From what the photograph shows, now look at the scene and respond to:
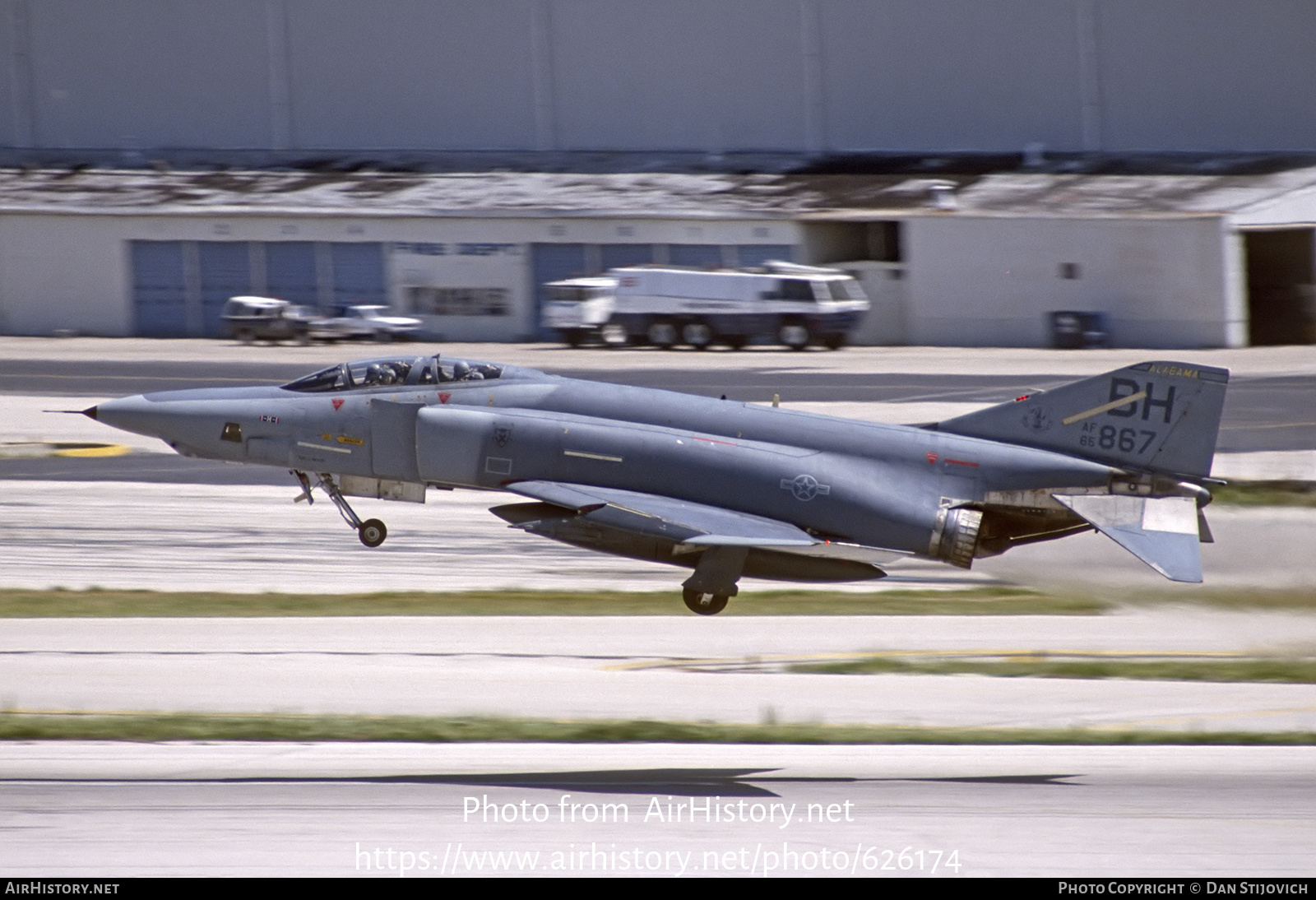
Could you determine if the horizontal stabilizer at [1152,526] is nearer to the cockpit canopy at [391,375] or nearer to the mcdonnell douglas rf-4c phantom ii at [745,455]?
the mcdonnell douglas rf-4c phantom ii at [745,455]

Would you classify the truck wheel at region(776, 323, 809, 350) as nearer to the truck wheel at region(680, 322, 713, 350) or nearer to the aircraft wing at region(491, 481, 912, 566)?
the truck wheel at region(680, 322, 713, 350)

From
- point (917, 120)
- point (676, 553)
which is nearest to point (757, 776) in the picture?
point (676, 553)

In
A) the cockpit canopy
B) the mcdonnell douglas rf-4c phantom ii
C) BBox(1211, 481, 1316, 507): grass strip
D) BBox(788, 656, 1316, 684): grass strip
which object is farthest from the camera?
BBox(1211, 481, 1316, 507): grass strip

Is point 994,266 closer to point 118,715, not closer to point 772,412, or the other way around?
point 772,412

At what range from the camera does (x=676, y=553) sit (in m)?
19.5

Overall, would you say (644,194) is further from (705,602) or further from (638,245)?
(705,602)

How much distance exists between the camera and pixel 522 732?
1845 cm

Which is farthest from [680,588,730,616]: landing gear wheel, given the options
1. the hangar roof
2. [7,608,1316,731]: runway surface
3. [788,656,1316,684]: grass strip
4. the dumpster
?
the hangar roof

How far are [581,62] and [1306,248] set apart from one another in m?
30.5

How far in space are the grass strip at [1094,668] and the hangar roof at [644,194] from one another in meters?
33.1

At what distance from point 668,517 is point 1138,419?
6.75 meters

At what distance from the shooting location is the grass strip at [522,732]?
18.1m

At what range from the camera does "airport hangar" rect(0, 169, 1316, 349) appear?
5300 centimetres

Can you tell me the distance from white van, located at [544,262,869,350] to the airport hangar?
427 cm
